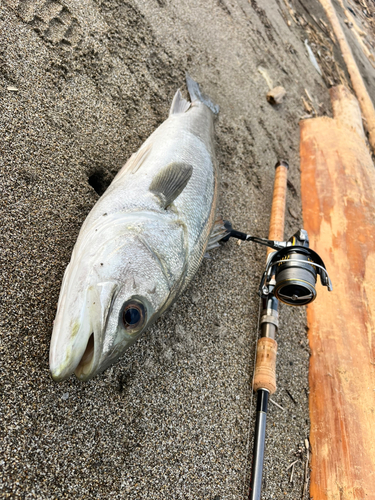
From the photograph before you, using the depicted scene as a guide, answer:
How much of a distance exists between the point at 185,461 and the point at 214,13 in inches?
197

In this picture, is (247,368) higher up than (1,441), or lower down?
lower down

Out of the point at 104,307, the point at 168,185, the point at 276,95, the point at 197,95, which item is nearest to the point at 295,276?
the point at 168,185

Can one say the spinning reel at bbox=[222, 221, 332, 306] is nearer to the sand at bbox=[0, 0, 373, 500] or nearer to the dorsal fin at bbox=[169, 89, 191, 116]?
the sand at bbox=[0, 0, 373, 500]

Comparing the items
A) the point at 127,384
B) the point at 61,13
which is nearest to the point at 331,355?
the point at 127,384

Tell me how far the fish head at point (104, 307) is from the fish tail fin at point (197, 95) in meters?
2.15

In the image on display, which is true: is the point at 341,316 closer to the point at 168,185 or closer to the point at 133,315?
the point at 168,185

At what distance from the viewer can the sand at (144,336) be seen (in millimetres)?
1523

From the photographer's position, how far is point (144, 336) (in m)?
1.98

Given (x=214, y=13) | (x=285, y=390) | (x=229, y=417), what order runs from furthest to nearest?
(x=214, y=13)
(x=285, y=390)
(x=229, y=417)

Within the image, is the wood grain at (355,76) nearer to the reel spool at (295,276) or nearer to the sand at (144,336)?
the sand at (144,336)

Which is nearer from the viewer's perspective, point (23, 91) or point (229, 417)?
point (229, 417)

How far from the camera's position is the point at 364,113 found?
593 cm

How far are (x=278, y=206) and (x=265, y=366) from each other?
5.17 feet

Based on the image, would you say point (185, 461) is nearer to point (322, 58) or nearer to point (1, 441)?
point (1, 441)
